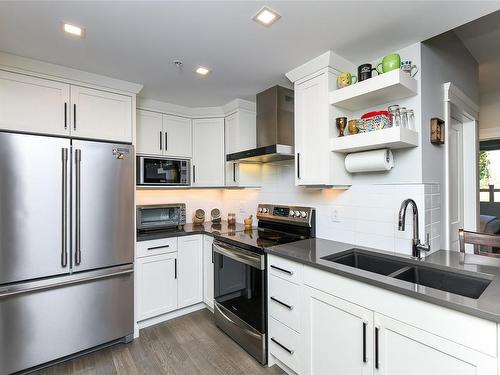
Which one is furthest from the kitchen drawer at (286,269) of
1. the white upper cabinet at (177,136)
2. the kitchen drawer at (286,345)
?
the white upper cabinet at (177,136)

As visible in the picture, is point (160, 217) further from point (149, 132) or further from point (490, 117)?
point (490, 117)

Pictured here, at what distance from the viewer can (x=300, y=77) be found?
2.14m

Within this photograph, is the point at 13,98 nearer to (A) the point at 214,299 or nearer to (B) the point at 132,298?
(B) the point at 132,298

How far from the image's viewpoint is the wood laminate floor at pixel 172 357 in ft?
6.47

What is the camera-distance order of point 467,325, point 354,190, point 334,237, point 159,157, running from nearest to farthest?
1. point 467,325
2. point 354,190
3. point 334,237
4. point 159,157

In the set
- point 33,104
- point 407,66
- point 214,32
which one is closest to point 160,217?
point 33,104

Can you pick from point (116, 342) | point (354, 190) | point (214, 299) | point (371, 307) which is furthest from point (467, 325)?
point (116, 342)

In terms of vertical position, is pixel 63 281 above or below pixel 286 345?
above

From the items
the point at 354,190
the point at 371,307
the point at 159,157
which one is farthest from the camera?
the point at 159,157

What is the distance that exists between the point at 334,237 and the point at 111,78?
244cm

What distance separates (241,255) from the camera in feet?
7.23

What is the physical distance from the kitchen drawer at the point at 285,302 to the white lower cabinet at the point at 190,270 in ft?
3.74

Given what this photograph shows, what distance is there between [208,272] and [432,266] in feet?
6.72

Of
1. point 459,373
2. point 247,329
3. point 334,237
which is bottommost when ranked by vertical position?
point 247,329
